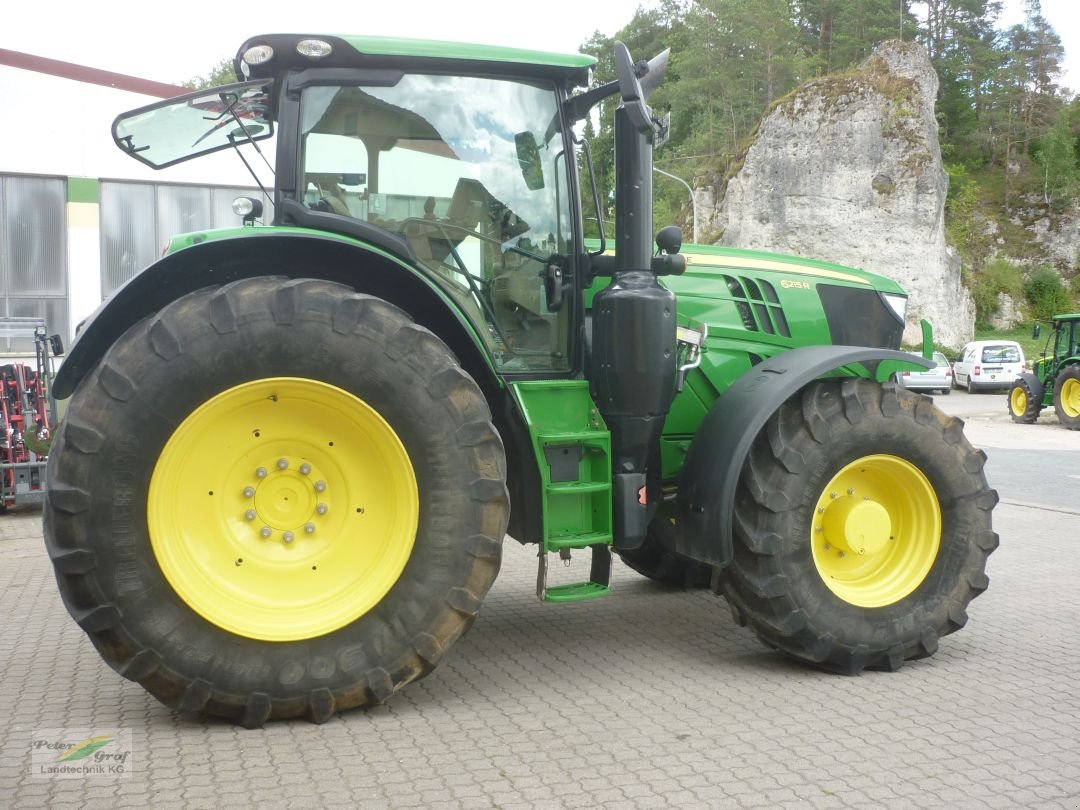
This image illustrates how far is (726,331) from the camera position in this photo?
5.34 m

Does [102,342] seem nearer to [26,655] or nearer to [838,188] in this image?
[26,655]

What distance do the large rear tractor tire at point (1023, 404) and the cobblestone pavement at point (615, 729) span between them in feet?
54.4


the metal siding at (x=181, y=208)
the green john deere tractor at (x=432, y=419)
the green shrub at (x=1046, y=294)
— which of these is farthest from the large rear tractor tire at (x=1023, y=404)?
the green shrub at (x=1046, y=294)

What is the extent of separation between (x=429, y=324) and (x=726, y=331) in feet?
5.51

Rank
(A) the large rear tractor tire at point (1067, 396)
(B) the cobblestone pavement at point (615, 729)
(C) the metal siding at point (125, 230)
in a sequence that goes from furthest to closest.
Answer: (A) the large rear tractor tire at point (1067, 396) < (C) the metal siding at point (125, 230) < (B) the cobblestone pavement at point (615, 729)

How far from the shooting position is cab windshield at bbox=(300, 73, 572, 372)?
441cm

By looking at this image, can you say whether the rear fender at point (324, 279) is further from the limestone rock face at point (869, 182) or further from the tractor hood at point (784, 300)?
the limestone rock face at point (869, 182)

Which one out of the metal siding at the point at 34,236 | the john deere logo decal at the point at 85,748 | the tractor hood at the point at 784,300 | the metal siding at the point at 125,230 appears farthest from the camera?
the metal siding at the point at 125,230

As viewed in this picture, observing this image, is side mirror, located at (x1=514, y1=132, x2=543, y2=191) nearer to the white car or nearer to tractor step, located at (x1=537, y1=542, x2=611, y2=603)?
tractor step, located at (x1=537, y1=542, x2=611, y2=603)

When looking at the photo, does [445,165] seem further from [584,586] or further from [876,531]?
[876,531]

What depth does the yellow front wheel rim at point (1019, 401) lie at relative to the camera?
69.9ft

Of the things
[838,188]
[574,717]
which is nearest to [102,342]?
[574,717]

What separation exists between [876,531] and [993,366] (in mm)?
Result: 28626

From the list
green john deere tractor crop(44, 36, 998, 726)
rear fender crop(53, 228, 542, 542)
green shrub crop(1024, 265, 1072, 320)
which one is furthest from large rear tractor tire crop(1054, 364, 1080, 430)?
green shrub crop(1024, 265, 1072, 320)
